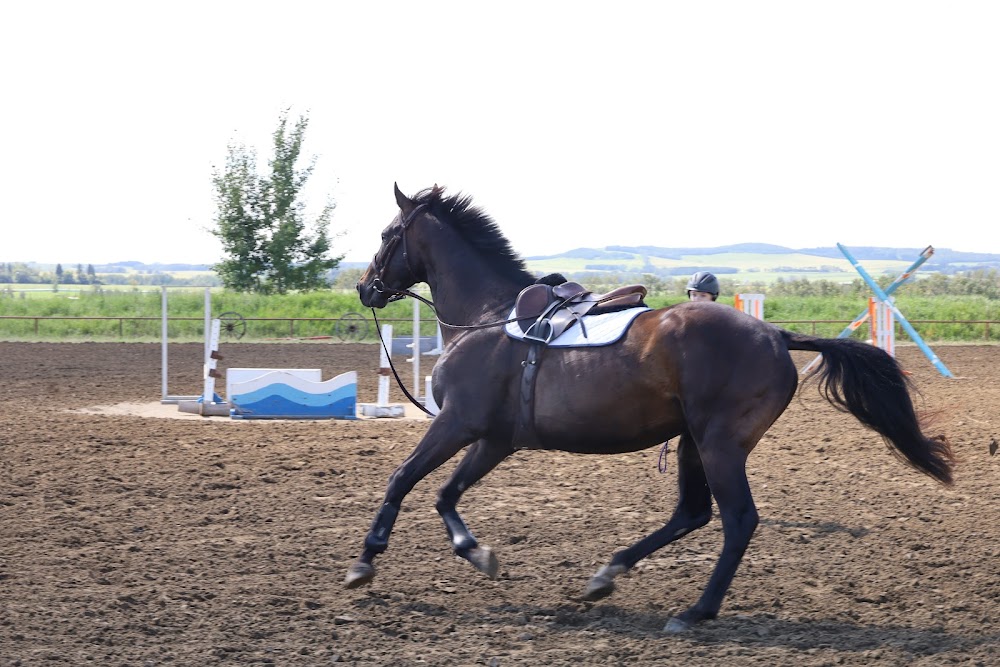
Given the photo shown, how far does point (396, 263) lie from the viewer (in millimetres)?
6289

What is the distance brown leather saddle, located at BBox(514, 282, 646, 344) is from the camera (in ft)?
17.8

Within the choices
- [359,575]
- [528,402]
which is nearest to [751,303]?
[528,402]

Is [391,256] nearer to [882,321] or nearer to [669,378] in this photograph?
[669,378]

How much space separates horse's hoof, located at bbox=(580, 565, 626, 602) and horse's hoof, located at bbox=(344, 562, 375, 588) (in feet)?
3.63

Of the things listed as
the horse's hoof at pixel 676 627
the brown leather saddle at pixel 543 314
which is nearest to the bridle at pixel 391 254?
the brown leather saddle at pixel 543 314

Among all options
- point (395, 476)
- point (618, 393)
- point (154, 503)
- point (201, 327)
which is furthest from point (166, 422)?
point (201, 327)

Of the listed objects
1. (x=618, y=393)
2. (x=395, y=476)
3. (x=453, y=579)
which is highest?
(x=618, y=393)

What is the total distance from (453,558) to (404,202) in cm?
216

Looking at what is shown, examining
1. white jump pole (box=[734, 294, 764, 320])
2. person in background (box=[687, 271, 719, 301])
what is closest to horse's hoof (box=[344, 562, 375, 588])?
person in background (box=[687, 271, 719, 301])

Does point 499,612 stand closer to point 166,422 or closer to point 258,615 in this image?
point 258,615

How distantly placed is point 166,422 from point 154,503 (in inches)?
167

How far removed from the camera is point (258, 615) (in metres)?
4.81

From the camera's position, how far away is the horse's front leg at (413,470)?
211 inches

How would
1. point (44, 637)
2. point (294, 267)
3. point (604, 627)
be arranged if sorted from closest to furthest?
1. point (44, 637)
2. point (604, 627)
3. point (294, 267)
